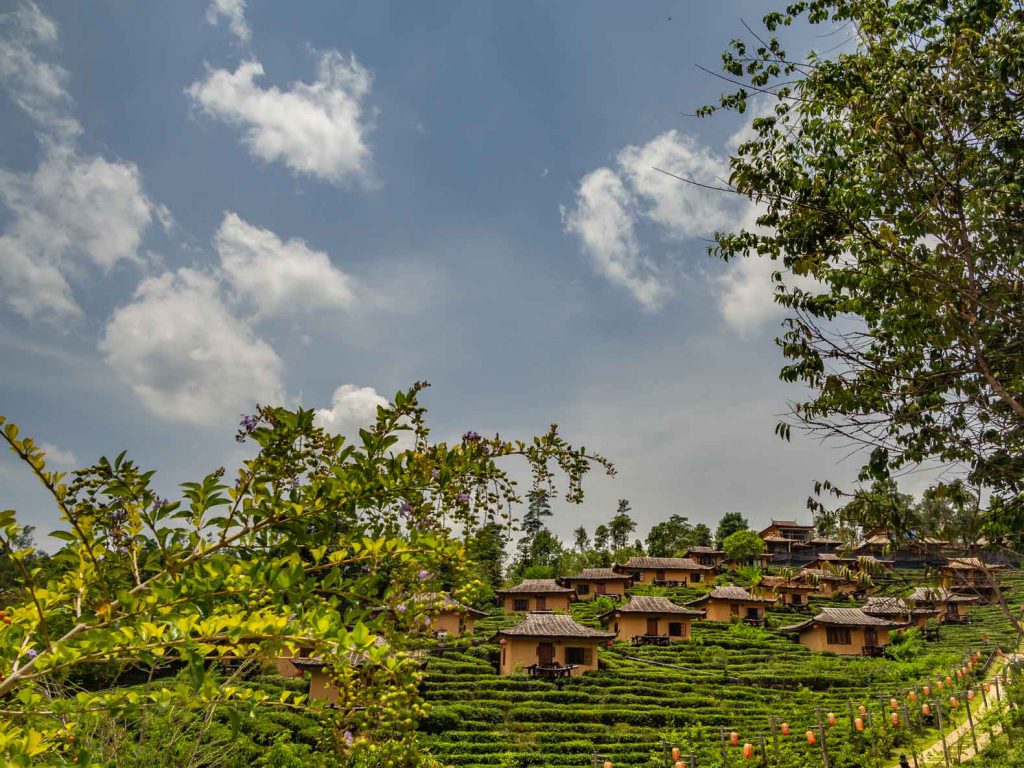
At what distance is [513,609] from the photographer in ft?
143

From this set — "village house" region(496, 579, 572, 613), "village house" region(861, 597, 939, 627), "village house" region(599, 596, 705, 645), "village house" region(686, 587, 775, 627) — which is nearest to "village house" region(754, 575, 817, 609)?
"village house" region(686, 587, 775, 627)

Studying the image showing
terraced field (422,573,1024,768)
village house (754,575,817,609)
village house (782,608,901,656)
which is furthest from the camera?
village house (754,575,817,609)

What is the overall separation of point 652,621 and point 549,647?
34.9ft

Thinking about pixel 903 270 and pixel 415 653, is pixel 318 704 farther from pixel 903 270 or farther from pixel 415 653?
pixel 903 270

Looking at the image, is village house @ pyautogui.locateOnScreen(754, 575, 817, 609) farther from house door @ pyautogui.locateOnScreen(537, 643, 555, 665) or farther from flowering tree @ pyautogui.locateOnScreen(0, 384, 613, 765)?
flowering tree @ pyautogui.locateOnScreen(0, 384, 613, 765)

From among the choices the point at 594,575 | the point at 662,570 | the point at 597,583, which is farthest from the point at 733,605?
the point at 594,575

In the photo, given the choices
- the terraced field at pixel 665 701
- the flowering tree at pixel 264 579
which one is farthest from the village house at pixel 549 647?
the flowering tree at pixel 264 579

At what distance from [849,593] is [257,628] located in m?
55.0

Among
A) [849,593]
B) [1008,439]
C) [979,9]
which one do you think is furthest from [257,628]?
[849,593]

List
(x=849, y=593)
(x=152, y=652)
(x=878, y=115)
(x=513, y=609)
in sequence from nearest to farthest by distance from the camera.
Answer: (x=152, y=652)
(x=878, y=115)
(x=513, y=609)
(x=849, y=593)

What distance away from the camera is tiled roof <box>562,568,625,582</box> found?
4771 centimetres

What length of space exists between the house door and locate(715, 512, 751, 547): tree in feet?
135

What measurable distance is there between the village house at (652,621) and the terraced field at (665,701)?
125 centimetres

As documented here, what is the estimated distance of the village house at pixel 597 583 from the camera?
156 ft
